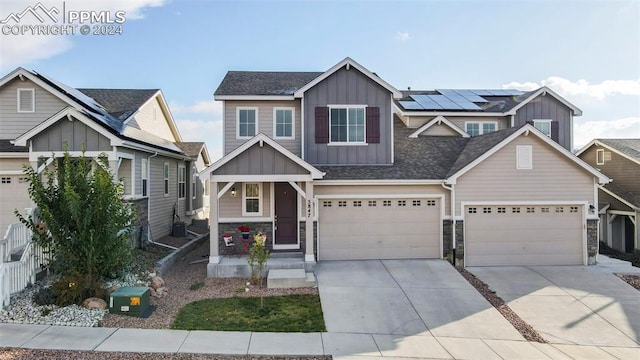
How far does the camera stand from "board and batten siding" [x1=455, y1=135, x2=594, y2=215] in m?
12.0

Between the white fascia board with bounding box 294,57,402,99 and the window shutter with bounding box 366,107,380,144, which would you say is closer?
the white fascia board with bounding box 294,57,402,99

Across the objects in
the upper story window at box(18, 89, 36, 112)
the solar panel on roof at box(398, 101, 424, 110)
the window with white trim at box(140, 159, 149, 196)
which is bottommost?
the window with white trim at box(140, 159, 149, 196)

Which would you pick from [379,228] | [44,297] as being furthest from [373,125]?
[44,297]

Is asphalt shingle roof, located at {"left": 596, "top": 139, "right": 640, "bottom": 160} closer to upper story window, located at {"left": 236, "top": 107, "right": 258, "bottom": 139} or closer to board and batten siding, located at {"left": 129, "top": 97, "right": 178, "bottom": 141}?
upper story window, located at {"left": 236, "top": 107, "right": 258, "bottom": 139}

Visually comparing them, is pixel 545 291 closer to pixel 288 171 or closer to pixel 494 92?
pixel 288 171

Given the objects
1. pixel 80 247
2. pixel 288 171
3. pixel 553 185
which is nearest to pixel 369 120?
pixel 288 171

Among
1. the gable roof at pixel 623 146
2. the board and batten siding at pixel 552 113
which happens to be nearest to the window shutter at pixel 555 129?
the board and batten siding at pixel 552 113

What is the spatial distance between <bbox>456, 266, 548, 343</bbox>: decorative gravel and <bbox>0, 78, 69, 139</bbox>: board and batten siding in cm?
1565

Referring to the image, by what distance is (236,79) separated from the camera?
592 inches

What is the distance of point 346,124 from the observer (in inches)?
528

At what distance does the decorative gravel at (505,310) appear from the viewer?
7304 millimetres

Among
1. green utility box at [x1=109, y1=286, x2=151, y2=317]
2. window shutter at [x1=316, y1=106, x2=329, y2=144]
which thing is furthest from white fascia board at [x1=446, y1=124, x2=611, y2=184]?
green utility box at [x1=109, y1=286, x2=151, y2=317]

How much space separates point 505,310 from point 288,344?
17.2 ft

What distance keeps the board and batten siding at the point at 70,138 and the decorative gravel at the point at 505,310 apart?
474 inches
